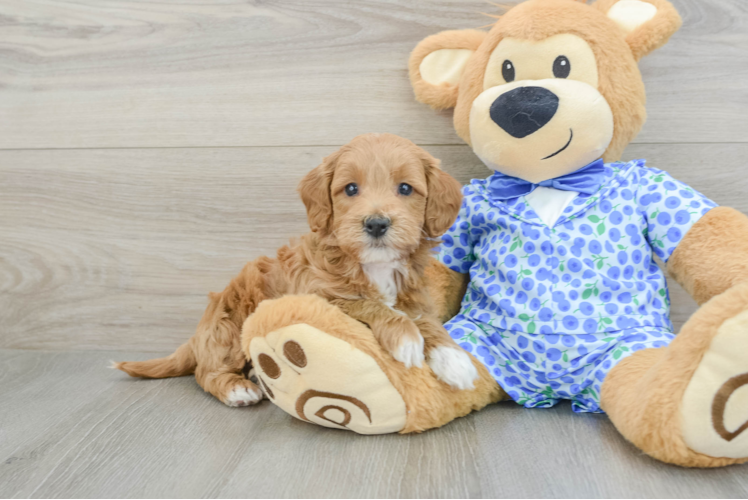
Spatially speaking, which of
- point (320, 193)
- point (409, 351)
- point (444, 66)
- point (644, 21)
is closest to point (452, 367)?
point (409, 351)

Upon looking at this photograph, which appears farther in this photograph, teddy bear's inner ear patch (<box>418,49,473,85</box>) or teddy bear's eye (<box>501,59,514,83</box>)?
teddy bear's inner ear patch (<box>418,49,473,85</box>)

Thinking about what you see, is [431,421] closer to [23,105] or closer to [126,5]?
[126,5]

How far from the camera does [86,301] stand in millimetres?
1870

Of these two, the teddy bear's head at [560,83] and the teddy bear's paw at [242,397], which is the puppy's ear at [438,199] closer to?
the teddy bear's head at [560,83]

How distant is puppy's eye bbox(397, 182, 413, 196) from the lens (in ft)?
3.84

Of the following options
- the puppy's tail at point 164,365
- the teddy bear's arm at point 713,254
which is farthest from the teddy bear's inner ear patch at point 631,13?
the puppy's tail at point 164,365

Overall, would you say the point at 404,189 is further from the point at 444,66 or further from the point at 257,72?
the point at 257,72

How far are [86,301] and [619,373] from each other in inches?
65.9

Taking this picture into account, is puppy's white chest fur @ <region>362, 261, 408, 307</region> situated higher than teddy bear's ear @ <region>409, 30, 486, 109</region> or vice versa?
teddy bear's ear @ <region>409, 30, 486, 109</region>

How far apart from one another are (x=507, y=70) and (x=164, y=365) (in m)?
1.23

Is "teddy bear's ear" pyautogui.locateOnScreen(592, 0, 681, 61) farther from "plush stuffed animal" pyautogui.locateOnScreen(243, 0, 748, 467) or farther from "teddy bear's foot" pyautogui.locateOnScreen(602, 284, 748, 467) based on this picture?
"teddy bear's foot" pyautogui.locateOnScreen(602, 284, 748, 467)

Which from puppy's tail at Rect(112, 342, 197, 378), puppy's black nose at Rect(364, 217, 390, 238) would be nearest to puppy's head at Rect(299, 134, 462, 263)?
puppy's black nose at Rect(364, 217, 390, 238)

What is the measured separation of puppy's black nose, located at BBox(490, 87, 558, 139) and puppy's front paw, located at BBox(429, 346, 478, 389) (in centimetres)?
51

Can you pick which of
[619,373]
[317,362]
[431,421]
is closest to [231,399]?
[317,362]
